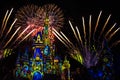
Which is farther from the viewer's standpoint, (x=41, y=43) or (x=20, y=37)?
(x=41, y=43)

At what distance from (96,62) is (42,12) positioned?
10087mm

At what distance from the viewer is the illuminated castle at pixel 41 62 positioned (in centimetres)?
4778

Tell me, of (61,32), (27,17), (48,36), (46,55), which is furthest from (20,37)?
(46,55)

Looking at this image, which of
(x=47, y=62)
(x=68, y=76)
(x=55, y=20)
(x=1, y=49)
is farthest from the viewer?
(x=47, y=62)

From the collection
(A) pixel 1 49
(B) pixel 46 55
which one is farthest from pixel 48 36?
(A) pixel 1 49

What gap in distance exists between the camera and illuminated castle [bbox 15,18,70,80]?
4778 cm

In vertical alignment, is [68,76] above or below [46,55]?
below

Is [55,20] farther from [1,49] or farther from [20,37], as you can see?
[1,49]

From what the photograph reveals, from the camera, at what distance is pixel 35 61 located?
166 ft

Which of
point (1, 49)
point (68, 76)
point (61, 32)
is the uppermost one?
point (61, 32)

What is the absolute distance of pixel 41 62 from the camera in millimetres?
50406

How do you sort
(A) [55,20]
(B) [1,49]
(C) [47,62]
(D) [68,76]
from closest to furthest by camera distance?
(B) [1,49]
(A) [55,20]
(D) [68,76]
(C) [47,62]

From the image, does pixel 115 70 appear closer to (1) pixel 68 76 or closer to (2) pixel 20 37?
(1) pixel 68 76

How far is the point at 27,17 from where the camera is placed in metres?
38.7
